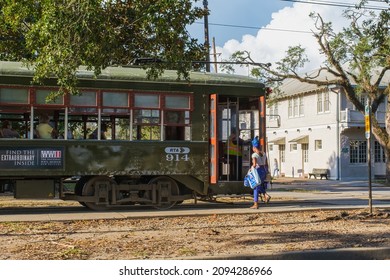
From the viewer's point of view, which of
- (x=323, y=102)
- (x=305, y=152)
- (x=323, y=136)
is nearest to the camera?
(x=323, y=136)

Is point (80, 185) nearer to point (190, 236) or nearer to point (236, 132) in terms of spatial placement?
point (236, 132)

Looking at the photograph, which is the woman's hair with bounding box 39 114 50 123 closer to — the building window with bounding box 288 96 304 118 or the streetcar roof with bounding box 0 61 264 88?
the streetcar roof with bounding box 0 61 264 88

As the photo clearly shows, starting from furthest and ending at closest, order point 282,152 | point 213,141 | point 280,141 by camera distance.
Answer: point 282,152, point 280,141, point 213,141

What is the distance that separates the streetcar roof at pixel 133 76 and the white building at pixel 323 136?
2222 centimetres

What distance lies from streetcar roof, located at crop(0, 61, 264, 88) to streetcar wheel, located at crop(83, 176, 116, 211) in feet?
8.22

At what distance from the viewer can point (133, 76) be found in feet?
46.9

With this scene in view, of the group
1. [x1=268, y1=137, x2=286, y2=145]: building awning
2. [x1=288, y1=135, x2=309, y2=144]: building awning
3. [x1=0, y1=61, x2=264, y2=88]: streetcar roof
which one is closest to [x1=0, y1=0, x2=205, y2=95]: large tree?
[x1=0, y1=61, x2=264, y2=88]: streetcar roof

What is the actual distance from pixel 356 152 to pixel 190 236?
3198 centimetres

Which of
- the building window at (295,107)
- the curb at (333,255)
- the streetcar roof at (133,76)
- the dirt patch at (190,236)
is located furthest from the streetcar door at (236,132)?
the building window at (295,107)

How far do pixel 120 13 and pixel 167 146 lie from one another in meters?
3.94

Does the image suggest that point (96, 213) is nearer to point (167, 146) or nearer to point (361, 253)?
point (167, 146)

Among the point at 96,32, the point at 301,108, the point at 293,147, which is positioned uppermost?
the point at 301,108

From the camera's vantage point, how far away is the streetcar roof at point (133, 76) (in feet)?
43.9

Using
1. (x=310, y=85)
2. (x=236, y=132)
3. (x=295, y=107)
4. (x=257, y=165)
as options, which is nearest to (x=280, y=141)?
(x=295, y=107)
